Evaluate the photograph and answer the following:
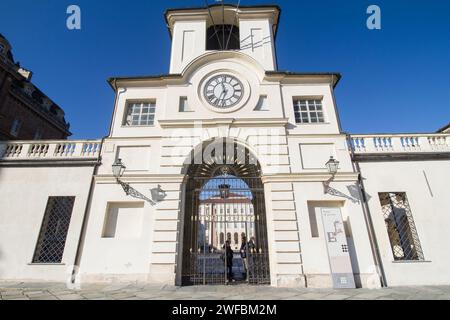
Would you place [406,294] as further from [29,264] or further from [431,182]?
[29,264]

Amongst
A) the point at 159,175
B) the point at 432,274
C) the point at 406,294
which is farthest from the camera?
the point at 159,175

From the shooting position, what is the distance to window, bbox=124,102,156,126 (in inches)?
417

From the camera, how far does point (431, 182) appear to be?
920cm

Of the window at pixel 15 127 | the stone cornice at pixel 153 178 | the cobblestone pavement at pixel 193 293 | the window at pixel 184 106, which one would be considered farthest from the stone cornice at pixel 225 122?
the window at pixel 15 127

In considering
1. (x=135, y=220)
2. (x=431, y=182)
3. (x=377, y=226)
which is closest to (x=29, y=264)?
(x=135, y=220)

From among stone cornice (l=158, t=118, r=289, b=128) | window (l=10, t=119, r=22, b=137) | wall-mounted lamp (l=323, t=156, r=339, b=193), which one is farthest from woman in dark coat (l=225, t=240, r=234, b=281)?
window (l=10, t=119, r=22, b=137)

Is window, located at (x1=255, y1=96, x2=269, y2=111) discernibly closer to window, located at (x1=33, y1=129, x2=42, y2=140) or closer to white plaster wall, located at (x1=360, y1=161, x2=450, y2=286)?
white plaster wall, located at (x1=360, y1=161, x2=450, y2=286)

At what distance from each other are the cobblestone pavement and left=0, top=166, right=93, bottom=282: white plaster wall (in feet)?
2.06

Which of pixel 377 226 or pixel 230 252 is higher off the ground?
pixel 377 226

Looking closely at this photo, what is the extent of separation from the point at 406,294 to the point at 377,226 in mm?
2511

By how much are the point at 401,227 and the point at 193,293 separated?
29.1 ft

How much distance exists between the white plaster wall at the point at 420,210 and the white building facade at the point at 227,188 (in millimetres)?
41

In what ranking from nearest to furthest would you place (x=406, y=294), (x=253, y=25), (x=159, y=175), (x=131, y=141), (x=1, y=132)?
(x=406, y=294), (x=159, y=175), (x=131, y=141), (x=253, y=25), (x=1, y=132)

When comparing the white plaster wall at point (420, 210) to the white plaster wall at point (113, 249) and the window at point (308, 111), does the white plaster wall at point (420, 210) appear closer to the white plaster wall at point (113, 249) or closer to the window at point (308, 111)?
the window at point (308, 111)
